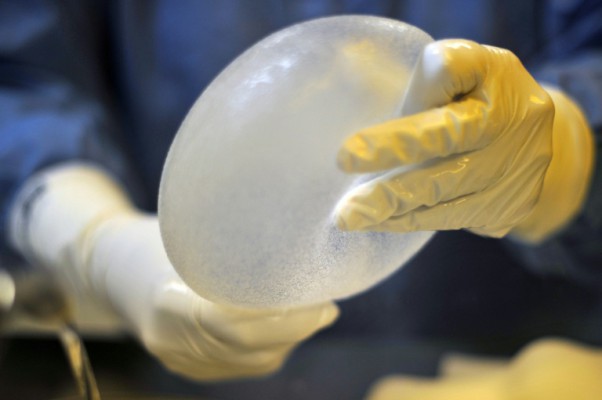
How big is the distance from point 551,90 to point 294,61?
45 cm

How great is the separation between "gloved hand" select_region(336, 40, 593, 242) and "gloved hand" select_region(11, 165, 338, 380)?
0.16 metres

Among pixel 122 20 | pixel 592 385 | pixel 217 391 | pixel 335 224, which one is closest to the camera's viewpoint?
pixel 335 224

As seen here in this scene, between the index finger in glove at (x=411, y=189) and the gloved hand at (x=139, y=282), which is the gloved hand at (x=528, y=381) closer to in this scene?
the gloved hand at (x=139, y=282)

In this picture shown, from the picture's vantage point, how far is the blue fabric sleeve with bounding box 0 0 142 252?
0.94 m

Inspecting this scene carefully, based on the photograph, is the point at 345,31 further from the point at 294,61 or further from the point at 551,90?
the point at 551,90

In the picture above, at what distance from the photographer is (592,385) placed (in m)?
0.66

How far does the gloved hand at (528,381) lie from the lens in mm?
668

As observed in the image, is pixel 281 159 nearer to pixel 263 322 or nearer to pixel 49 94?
pixel 263 322

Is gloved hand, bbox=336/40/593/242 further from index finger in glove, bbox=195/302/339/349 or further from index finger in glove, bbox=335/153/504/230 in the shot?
index finger in glove, bbox=195/302/339/349

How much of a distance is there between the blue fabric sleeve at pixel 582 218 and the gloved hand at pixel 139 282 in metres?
0.40

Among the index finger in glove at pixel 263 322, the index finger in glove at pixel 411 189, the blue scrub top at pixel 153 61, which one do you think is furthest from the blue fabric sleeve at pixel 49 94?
the index finger in glove at pixel 411 189

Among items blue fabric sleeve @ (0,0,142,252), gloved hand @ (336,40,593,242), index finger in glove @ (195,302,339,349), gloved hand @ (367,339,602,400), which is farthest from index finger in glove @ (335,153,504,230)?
blue fabric sleeve @ (0,0,142,252)

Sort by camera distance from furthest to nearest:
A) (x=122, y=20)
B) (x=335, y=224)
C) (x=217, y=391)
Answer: (x=122, y=20), (x=217, y=391), (x=335, y=224)

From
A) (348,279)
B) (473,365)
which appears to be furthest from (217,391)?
(348,279)
